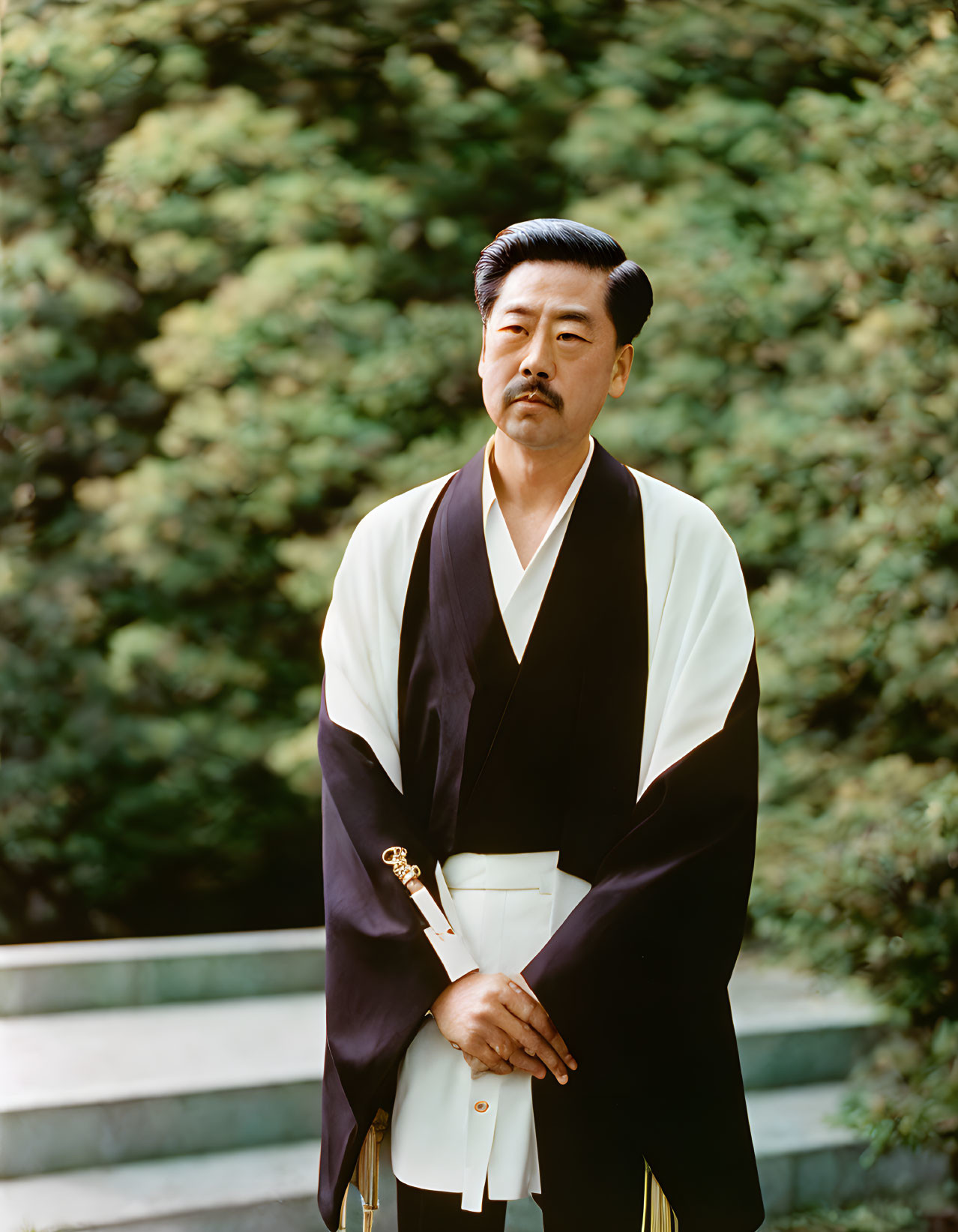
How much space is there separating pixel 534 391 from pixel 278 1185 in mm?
1957

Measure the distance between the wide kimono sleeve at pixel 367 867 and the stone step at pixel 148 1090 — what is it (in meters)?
1.25

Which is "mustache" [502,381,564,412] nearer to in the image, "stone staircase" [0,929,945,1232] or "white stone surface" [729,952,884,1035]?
"stone staircase" [0,929,945,1232]

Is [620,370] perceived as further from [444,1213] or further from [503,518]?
[444,1213]

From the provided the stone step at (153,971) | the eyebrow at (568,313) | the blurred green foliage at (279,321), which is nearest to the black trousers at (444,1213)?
the eyebrow at (568,313)

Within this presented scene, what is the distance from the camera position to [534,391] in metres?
1.58

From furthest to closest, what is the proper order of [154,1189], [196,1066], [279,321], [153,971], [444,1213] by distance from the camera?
[279,321], [153,971], [196,1066], [154,1189], [444,1213]

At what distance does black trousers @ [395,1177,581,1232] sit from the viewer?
1609 millimetres

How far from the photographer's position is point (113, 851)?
12.5 feet

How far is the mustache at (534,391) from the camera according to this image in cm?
157

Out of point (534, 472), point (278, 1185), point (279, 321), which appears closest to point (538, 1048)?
point (534, 472)

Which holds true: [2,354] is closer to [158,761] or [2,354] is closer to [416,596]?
[158,761]

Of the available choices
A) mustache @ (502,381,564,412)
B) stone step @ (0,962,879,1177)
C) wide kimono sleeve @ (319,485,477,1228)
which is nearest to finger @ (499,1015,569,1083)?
wide kimono sleeve @ (319,485,477,1228)

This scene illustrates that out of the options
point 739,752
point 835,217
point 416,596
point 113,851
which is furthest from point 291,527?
point 739,752

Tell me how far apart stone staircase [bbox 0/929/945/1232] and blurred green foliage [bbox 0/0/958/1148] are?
0.55 metres
